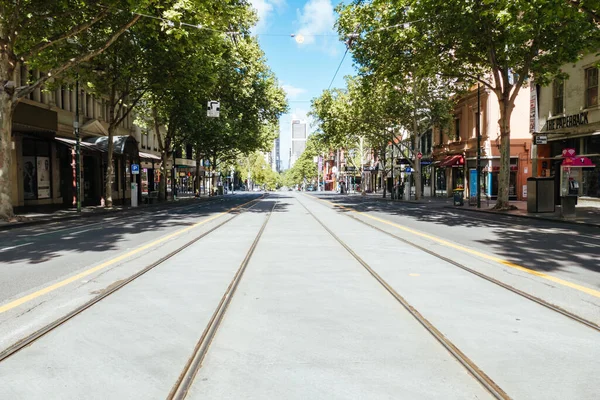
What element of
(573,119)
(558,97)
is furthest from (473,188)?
(558,97)

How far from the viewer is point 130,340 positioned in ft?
13.0

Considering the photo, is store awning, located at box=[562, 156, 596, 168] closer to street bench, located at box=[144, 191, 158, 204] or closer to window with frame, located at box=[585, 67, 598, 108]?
window with frame, located at box=[585, 67, 598, 108]

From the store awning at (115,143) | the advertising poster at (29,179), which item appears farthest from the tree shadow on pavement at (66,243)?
the store awning at (115,143)

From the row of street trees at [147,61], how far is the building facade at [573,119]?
17.9 metres

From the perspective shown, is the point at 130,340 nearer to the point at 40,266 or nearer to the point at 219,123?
the point at 40,266

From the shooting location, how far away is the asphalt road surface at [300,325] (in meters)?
3.10

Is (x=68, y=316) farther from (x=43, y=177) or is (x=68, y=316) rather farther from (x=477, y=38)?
(x=43, y=177)

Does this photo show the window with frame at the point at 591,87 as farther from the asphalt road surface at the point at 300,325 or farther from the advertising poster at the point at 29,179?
the advertising poster at the point at 29,179

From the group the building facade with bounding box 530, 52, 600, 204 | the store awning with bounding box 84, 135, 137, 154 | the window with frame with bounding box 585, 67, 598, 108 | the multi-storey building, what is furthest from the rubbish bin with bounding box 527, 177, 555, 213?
the store awning with bounding box 84, 135, 137, 154

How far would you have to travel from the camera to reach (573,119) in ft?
84.3

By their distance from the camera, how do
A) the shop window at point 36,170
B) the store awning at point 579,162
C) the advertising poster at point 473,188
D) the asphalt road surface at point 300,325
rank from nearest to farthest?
the asphalt road surface at point 300,325, the store awning at point 579,162, the shop window at point 36,170, the advertising poster at point 473,188

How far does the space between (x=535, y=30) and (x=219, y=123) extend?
961 inches

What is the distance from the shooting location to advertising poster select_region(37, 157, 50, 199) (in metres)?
25.9

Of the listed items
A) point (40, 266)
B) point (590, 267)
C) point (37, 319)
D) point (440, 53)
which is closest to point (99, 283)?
point (37, 319)
